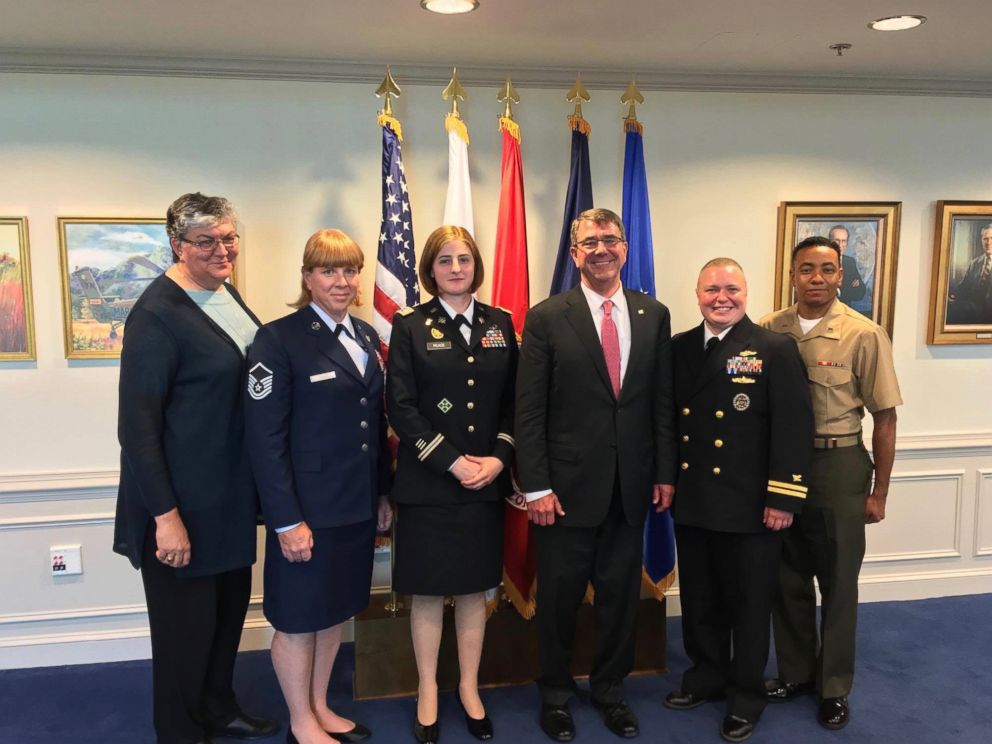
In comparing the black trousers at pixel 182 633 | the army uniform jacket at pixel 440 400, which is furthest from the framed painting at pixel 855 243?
the black trousers at pixel 182 633

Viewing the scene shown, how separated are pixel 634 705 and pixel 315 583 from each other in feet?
4.19

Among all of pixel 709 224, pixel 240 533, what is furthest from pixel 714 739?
pixel 709 224

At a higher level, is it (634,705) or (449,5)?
(449,5)

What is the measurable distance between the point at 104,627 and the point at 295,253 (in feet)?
5.75

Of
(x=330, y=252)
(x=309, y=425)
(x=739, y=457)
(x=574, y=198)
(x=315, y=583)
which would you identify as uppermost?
(x=574, y=198)

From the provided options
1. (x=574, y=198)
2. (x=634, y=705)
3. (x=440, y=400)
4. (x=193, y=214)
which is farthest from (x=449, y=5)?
(x=634, y=705)

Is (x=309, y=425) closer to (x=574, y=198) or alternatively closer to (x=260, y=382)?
(x=260, y=382)

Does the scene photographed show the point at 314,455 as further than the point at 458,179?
No

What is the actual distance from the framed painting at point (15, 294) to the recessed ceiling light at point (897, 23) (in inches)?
130

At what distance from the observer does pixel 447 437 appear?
7.74 ft

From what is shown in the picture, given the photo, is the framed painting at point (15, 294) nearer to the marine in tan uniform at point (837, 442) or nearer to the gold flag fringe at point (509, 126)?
the gold flag fringe at point (509, 126)

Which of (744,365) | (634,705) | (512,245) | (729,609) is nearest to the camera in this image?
(744,365)

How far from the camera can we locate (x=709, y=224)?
11.1 ft

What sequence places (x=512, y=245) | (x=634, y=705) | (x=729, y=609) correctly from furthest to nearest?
1. (x=512, y=245)
2. (x=634, y=705)
3. (x=729, y=609)
